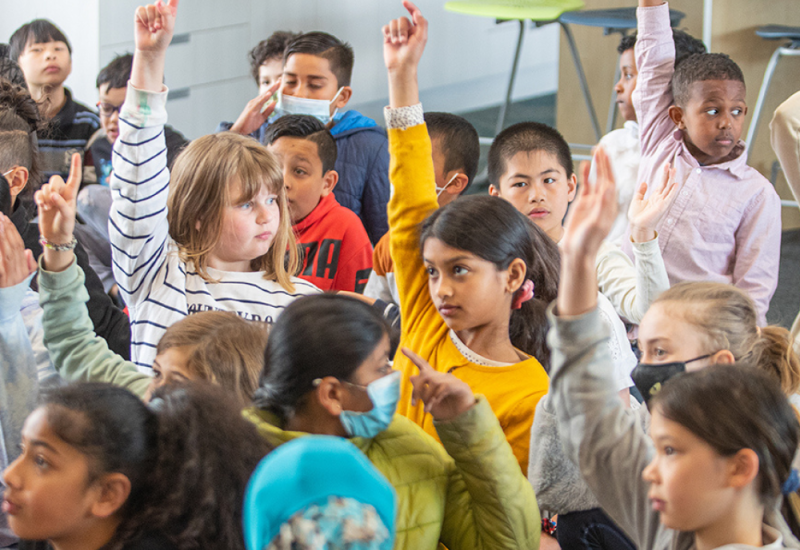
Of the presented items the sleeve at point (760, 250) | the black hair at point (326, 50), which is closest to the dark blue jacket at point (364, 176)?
the black hair at point (326, 50)

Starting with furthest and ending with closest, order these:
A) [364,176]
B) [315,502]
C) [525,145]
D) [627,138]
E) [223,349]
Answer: [627,138]
[364,176]
[525,145]
[223,349]
[315,502]

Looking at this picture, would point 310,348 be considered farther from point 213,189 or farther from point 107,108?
point 107,108

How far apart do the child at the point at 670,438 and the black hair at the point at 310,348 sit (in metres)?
0.29

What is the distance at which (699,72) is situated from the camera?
255cm

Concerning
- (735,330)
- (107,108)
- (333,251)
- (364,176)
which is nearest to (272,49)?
(107,108)

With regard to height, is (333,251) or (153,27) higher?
(153,27)

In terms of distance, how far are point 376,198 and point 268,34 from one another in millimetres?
2976

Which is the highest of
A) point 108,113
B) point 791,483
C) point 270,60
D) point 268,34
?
point 268,34

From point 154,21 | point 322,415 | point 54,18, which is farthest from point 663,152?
point 54,18

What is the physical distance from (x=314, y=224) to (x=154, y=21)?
945mm

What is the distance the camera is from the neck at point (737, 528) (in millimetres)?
1014

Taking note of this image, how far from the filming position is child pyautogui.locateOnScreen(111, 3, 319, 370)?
5.50 feet

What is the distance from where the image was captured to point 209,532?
105 centimetres

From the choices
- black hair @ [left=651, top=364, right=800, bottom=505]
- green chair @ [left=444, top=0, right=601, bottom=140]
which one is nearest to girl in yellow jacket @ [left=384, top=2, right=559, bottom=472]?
black hair @ [left=651, top=364, right=800, bottom=505]
